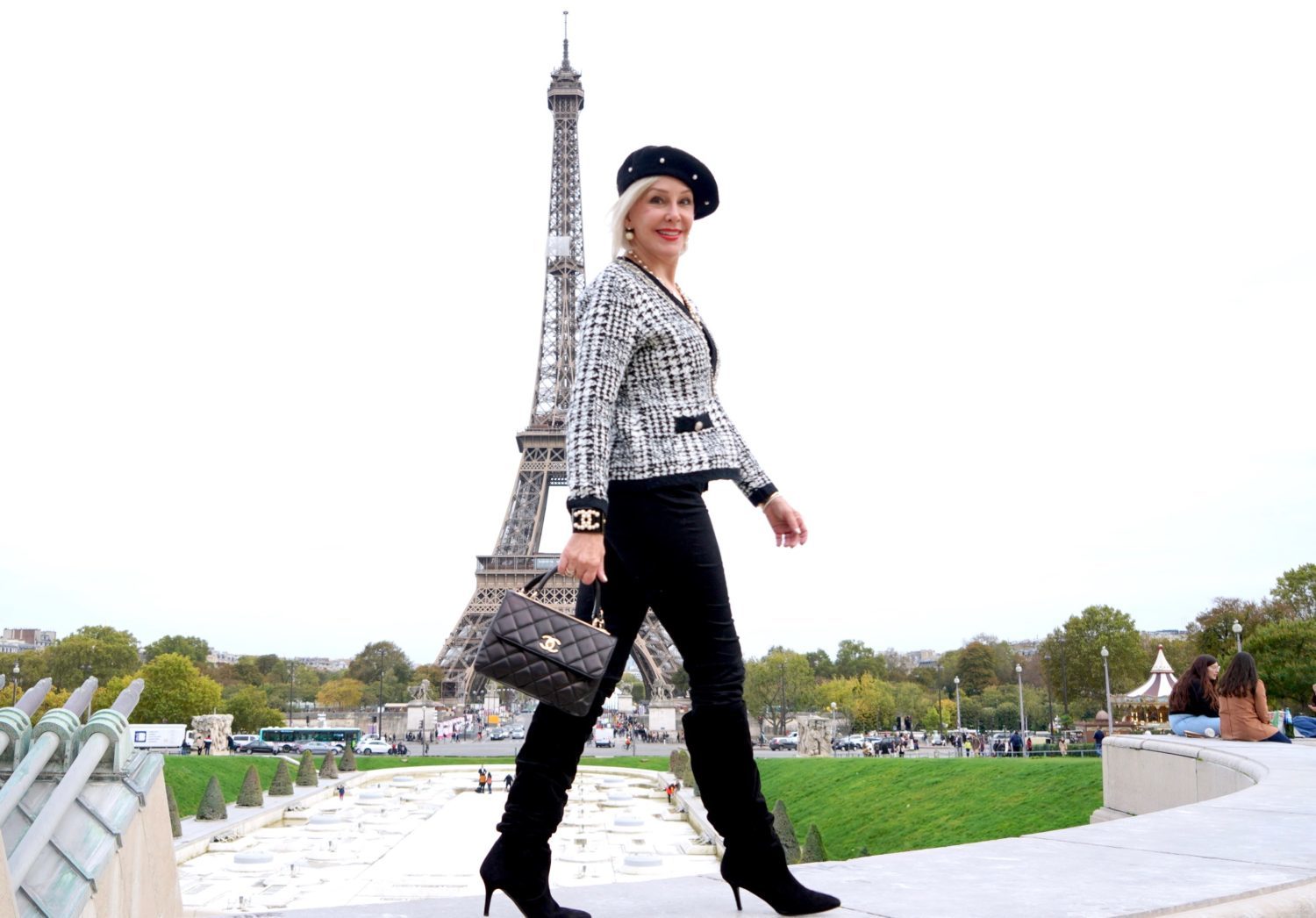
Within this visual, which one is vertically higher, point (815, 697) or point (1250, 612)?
point (1250, 612)

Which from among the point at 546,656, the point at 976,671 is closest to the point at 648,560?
the point at 546,656

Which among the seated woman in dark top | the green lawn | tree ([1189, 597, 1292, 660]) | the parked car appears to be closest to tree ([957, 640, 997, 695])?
tree ([1189, 597, 1292, 660])

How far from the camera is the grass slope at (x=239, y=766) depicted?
99.7 ft

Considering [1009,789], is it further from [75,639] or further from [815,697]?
[75,639]

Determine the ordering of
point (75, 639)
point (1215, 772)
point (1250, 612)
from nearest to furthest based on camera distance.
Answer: point (1215, 772) → point (1250, 612) → point (75, 639)

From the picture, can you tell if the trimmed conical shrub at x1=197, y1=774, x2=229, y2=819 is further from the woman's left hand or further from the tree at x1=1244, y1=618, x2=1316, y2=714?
the tree at x1=1244, y1=618, x2=1316, y2=714

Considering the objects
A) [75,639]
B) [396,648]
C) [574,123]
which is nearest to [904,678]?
[396,648]

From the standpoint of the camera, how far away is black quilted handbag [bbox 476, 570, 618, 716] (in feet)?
10.4

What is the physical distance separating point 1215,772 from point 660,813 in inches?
993

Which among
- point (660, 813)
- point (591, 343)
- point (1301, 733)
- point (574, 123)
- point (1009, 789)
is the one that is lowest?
point (660, 813)

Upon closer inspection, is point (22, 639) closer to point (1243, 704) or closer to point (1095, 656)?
point (1095, 656)

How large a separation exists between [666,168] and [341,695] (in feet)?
298

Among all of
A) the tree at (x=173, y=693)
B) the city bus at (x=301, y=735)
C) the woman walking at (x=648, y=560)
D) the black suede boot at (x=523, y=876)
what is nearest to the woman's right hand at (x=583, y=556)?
the woman walking at (x=648, y=560)

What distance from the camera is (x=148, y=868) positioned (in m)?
2.96
